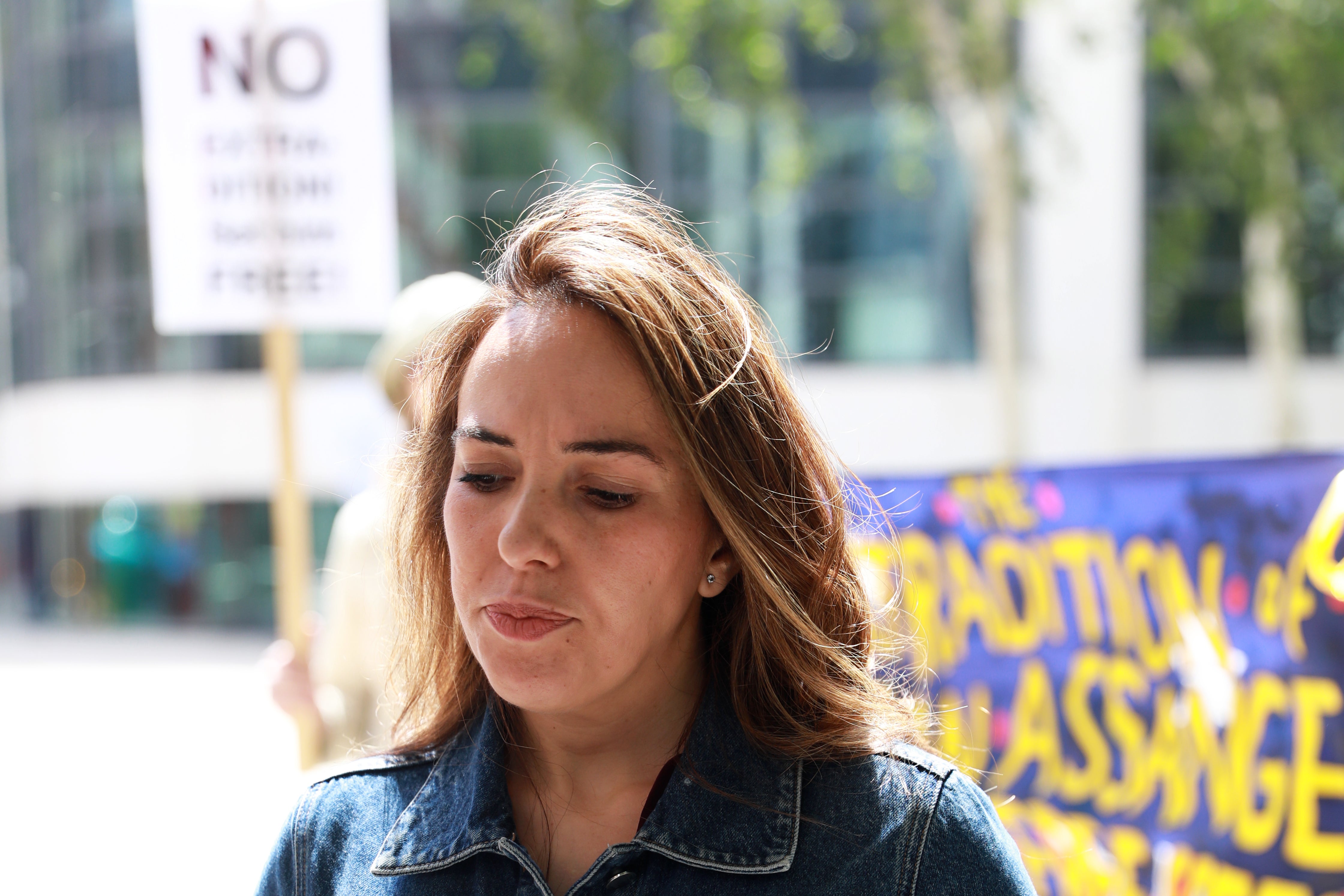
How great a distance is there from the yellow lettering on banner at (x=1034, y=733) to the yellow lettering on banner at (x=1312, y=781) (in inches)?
27.0

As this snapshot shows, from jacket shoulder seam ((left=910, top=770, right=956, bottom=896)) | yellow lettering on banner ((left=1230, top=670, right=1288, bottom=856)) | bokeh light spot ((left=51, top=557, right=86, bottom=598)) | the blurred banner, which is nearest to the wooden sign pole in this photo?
the blurred banner

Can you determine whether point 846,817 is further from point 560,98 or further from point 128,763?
point 560,98

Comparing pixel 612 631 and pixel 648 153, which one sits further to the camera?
pixel 648 153

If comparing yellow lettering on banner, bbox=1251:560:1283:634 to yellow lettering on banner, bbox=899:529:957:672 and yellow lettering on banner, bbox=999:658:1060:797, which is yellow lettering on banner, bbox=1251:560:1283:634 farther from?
yellow lettering on banner, bbox=899:529:957:672

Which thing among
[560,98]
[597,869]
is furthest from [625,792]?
[560,98]

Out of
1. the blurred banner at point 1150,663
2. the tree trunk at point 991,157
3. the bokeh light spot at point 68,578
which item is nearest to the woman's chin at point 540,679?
the blurred banner at point 1150,663

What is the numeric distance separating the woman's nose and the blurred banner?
1.33 m

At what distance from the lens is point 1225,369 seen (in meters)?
14.6

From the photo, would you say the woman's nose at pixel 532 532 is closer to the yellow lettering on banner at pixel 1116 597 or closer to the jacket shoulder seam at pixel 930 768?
the jacket shoulder seam at pixel 930 768

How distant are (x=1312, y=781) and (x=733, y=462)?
229cm

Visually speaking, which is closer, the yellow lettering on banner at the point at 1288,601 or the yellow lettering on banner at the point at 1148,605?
the yellow lettering on banner at the point at 1288,601

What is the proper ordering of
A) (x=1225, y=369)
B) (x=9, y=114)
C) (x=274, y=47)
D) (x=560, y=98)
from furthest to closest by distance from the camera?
(x=9, y=114) < (x=1225, y=369) < (x=560, y=98) < (x=274, y=47)

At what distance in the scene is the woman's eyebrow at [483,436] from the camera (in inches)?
51.7

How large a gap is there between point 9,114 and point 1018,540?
668 inches
